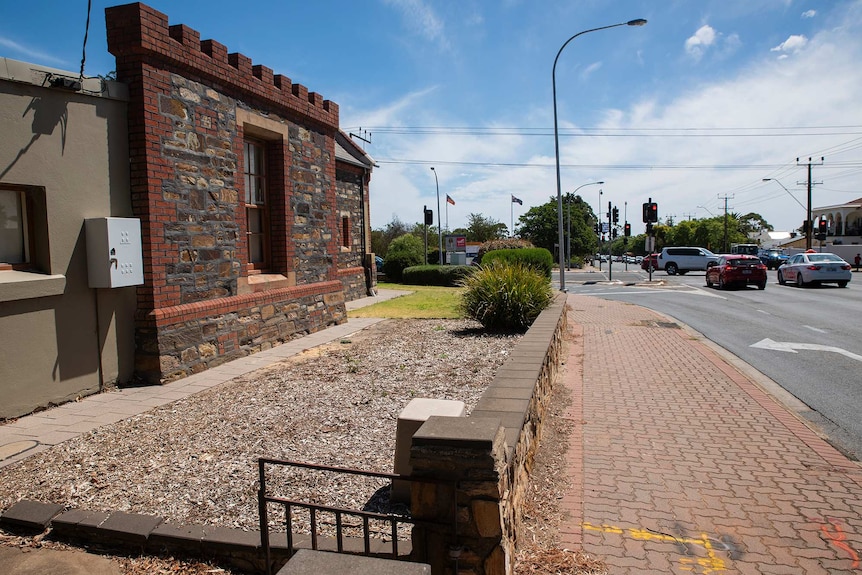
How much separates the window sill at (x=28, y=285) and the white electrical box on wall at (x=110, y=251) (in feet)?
1.17

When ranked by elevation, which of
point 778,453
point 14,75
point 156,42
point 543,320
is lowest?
point 778,453

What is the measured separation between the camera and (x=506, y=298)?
10.3 metres

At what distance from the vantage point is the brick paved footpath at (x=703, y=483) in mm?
3400

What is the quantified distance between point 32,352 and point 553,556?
18.1ft

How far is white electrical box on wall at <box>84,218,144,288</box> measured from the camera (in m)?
6.31

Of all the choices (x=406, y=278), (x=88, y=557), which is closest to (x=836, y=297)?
(x=406, y=278)

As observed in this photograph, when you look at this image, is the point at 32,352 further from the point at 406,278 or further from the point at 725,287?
the point at 725,287

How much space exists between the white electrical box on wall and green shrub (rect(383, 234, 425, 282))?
23092mm

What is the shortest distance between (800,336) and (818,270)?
580 inches

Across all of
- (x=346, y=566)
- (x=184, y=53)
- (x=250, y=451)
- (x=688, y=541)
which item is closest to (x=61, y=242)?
(x=184, y=53)

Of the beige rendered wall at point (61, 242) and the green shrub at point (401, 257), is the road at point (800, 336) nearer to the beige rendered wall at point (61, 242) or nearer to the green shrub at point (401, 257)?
the beige rendered wall at point (61, 242)

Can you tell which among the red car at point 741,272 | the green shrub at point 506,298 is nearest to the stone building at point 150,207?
the green shrub at point 506,298

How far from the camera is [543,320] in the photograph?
921 centimetres

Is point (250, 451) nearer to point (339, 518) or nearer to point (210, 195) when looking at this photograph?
point (339, 518)
